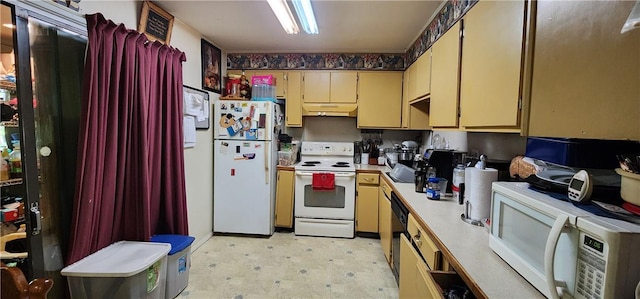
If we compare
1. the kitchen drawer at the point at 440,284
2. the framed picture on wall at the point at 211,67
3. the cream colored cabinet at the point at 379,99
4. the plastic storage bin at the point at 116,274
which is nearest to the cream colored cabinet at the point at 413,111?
the cream colored cabinet at the point at 379,99

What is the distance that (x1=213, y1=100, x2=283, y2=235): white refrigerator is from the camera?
10.4 ft

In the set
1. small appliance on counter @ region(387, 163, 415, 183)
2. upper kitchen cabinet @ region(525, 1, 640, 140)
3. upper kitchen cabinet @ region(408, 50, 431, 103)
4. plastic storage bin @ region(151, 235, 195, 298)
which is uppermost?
upper kitchen cabinet @ region(408, 50, 431, 103)

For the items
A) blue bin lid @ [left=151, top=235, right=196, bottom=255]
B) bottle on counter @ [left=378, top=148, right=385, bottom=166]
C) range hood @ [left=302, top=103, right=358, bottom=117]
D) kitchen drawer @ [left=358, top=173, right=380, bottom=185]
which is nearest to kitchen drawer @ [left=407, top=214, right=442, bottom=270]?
kitchen drawer @ [left=358, top=173, right=380, bottom=185]

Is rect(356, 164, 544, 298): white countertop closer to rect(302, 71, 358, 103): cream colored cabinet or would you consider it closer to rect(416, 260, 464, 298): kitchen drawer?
rect(416, 260, 464, 298): kitchen drawer

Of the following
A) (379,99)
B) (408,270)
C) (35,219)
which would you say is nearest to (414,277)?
(408,270)

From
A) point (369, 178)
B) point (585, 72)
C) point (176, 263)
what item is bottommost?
point (176, 263)

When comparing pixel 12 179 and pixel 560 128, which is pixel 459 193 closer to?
pixel 560 128

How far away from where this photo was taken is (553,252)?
69 centimetres

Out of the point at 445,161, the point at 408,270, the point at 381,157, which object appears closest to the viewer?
the point at 408,270

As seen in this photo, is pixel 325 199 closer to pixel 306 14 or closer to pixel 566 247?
pixel 306 14

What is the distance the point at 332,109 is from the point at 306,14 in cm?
155

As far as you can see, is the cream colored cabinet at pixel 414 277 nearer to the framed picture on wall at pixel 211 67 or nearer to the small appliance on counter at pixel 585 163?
the small appliance on counter at pixel 585 163

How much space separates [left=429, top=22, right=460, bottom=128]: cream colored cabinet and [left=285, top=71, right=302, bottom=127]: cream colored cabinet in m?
1.82

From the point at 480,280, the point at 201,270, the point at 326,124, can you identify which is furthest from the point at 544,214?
the point at 326,124
